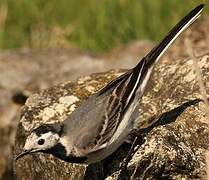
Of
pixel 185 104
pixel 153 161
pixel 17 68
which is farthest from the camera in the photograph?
pixel 17 68

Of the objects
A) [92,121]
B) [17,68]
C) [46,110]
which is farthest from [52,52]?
[92,121]

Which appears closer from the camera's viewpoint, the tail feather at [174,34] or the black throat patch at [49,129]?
the black throat patch at [49,129]

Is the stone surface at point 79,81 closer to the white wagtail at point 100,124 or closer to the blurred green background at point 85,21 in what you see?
the white wagtail at point 100,124

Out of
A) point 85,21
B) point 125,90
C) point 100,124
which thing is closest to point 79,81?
point 125,90

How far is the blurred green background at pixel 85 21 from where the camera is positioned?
1386 centimetres

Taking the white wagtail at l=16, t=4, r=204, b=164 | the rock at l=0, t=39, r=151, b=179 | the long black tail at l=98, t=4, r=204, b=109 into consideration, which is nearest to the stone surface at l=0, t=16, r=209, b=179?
the rock at l=0, t=39, r=151, b=179

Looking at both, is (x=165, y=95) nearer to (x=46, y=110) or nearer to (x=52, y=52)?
(x=46, y=110)

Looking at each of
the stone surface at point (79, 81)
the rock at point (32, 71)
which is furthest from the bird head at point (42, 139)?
the rock at point (32, 71)

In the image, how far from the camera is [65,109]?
9.66 meters

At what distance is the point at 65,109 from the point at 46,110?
0.67ft

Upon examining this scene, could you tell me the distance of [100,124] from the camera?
880 centimetres

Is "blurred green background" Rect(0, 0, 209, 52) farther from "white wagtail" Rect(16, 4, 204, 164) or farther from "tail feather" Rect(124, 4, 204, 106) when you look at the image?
"white wagtail" Rect(16, 4, 204, 164)

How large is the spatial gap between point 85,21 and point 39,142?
6.17m

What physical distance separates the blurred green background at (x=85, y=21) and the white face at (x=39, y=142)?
5.19 m
